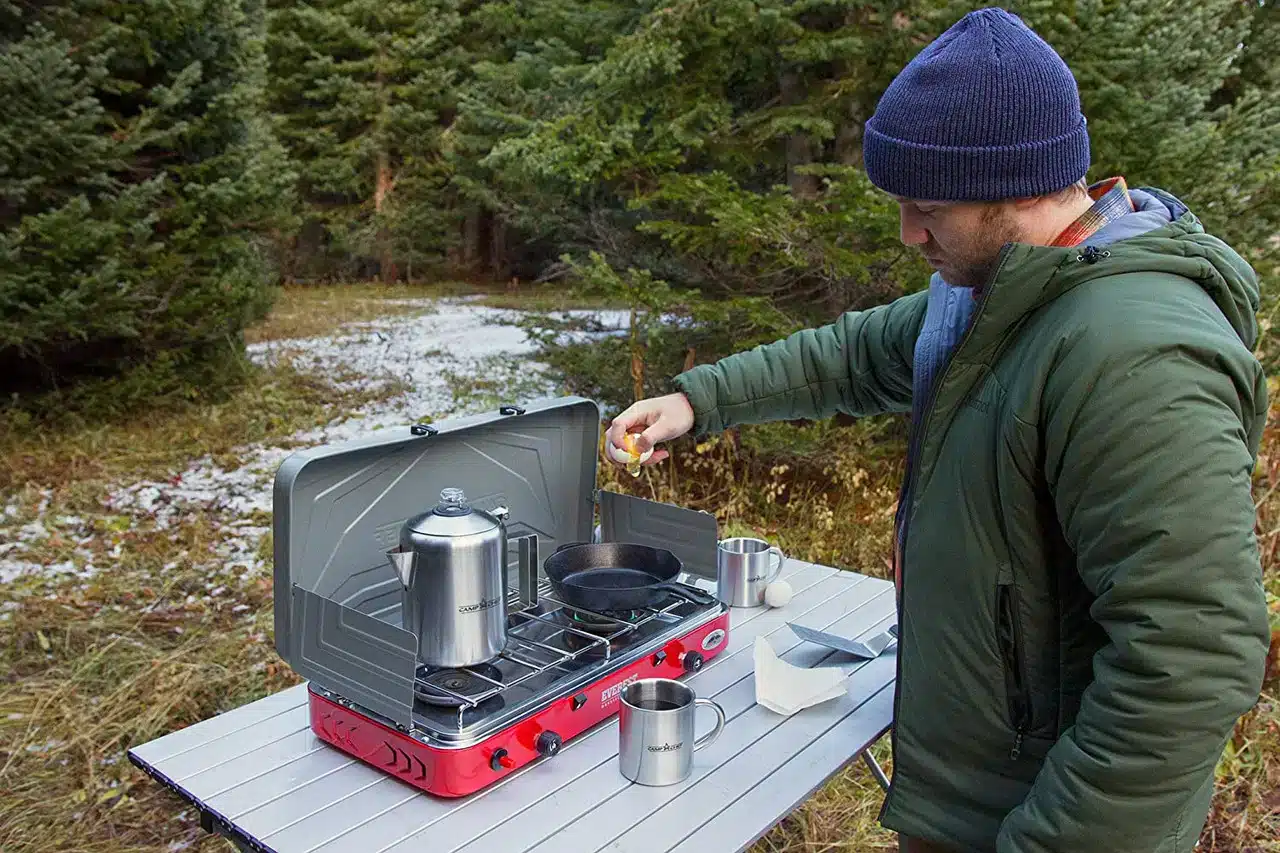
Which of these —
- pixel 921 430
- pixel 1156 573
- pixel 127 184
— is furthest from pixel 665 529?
pixel 127 184

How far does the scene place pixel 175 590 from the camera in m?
4.14

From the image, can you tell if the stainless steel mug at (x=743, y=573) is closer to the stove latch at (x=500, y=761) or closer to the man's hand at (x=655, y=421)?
the man's hand at (x=655, y=421)

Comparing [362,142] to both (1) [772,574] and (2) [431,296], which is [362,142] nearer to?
(2) [431,296]

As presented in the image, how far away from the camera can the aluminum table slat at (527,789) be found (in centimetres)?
140

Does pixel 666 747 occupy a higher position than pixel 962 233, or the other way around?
pixel 962 233

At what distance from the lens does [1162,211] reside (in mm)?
1357

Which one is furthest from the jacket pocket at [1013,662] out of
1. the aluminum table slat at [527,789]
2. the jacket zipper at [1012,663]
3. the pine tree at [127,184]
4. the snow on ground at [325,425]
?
the pine tree at [127,184]

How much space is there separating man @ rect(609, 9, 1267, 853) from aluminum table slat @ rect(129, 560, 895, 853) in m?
0.23

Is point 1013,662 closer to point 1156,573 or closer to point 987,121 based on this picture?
point 1156,573

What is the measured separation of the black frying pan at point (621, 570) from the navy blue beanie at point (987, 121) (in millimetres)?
919

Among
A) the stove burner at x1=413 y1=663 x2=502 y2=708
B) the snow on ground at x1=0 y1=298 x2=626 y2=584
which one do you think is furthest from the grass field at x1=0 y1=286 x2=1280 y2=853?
the stove burner at x1=413 y1=663 x2=502 y2=708

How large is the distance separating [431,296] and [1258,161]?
40.1ft

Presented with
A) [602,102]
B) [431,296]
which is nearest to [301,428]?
[602,102]

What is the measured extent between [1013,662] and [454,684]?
0.87 meters
